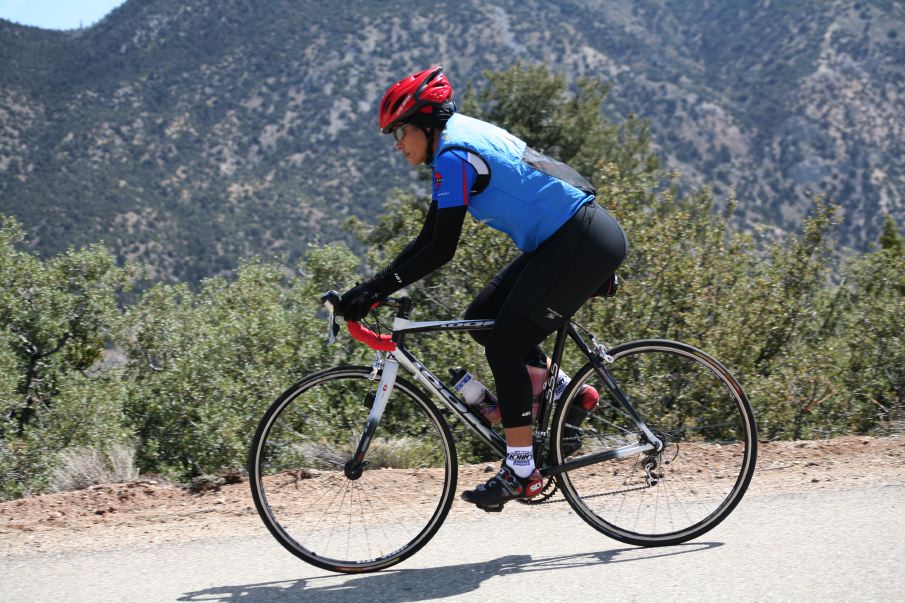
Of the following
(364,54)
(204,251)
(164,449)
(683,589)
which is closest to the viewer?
(683,589)

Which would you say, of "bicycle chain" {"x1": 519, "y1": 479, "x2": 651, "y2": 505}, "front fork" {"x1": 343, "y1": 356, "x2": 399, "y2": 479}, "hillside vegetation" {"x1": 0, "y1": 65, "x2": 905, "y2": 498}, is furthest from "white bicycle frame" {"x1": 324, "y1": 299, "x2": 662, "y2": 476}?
"hillside vegetation" {"x1": 0, "y1": 65, "x2": 905, "y2": 498}

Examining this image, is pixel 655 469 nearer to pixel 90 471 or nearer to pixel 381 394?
pixel 381 394

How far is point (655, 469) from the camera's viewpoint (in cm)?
438

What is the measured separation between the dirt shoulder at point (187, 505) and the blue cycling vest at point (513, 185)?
1652 millimetres

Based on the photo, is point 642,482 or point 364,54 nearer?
point 642,482

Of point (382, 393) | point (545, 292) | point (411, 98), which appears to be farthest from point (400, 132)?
point (382, 393)

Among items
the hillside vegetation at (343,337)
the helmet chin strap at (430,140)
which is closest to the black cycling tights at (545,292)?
the helmet chin strap at (430,140)

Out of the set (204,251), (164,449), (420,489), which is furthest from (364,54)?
(420,489)

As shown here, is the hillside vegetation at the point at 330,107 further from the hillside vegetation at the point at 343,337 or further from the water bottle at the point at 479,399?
the water bottle at the point at 479,399

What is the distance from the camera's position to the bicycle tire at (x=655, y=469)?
4.21m

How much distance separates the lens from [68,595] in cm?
368

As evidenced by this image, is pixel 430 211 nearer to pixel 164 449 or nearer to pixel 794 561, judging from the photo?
Result: pixel 794 561

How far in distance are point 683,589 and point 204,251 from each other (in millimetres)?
79302

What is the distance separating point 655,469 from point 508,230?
4.85ft
